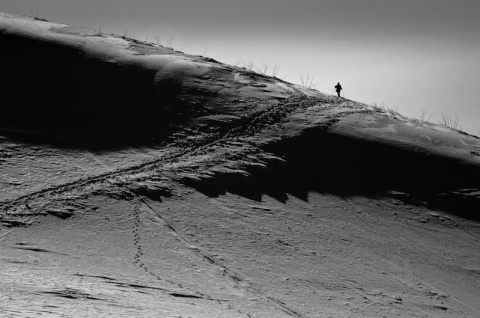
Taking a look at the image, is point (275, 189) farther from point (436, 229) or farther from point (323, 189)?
point (436, 229)

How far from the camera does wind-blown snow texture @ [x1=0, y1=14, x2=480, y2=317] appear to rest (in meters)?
4.46

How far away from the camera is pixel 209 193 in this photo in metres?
6.14

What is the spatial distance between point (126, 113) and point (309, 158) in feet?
7.16

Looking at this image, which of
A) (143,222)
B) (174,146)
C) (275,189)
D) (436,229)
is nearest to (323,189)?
(275,189)

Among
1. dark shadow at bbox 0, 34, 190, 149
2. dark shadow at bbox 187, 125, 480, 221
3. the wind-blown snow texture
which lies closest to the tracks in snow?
the wind-blown snow texture

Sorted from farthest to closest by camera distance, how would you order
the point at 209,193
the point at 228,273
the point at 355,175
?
the point at 355,175 < the point at 209,193 < the point at 228,273

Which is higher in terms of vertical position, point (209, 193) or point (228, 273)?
point (209, 193)

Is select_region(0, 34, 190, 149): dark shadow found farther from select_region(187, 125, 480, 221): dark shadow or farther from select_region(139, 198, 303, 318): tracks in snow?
select_region(139, 198, 303, 318): tracks in snow

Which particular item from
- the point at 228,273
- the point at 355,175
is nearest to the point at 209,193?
the point at 228,273

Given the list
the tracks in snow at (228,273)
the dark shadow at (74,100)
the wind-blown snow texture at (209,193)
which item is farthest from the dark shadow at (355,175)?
the dark shadow at (74,100)

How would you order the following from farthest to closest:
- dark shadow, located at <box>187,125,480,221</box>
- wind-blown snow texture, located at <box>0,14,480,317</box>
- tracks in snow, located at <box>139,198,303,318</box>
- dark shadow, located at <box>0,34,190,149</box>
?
1. dark shadow, located at <box>0,34,190,149</box>
2. dark shadow, located at <box>187,125,480,221</box>
3. wind-blown snow texture, located at <box>0,14,480,317</box>
4. tracks in snow, located at <box>139,198,303,318</box>

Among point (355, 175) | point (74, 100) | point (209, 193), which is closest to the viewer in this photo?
point (209, 193)

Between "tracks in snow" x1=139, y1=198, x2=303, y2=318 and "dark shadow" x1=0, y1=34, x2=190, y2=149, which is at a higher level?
"dark shadow" x1=0, y1=34, x2=190, y2=149

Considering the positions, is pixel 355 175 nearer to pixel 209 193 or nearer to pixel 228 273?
pixel 209 193
